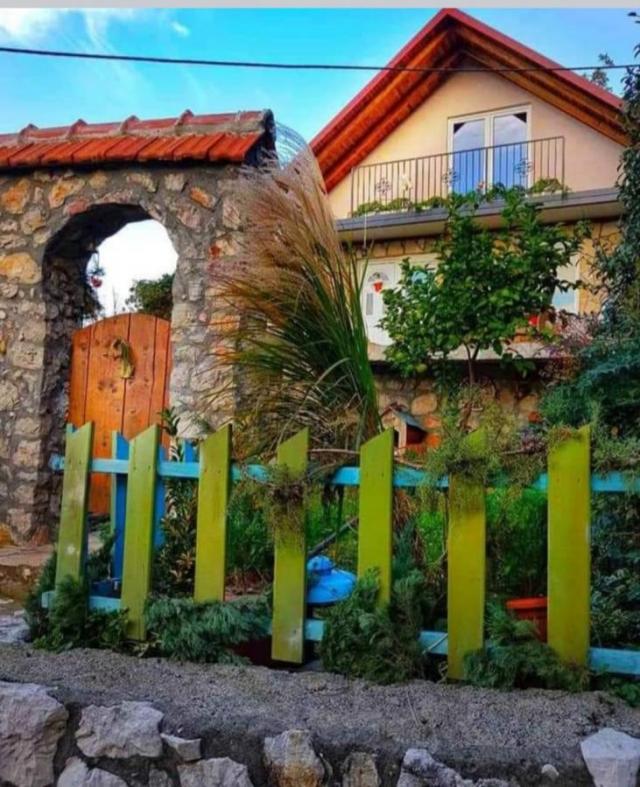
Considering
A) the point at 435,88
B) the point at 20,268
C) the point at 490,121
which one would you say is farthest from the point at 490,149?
the point at 20,268

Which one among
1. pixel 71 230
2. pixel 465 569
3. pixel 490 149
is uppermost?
pixel 490 149

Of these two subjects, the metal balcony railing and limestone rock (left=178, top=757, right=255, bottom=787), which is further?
the metal balcony railing

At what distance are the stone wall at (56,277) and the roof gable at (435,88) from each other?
6314 mm

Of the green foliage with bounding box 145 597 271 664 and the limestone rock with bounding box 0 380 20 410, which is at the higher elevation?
the limestone rock with bounding box 0 380 20 410

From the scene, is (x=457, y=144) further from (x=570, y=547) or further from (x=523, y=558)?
(x=570, y=547)

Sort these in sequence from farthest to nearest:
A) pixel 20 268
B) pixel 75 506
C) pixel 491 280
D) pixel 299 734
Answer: pixel 20 268 → pixel 491 280 → pixel 75 506 → pixel 299 734

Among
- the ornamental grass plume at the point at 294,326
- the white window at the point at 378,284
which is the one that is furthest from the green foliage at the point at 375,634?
the white window at the point at 378,284

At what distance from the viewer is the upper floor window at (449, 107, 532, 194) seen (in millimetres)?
9156

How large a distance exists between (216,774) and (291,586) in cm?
52

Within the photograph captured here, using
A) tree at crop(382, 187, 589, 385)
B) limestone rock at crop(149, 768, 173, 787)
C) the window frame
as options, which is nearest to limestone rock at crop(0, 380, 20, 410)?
tree at crop(382, 187, 589, 385)

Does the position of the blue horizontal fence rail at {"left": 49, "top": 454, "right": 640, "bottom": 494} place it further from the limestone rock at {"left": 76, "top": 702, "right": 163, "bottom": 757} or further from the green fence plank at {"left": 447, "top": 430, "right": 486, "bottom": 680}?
the limestone rock at {"left": 76, "top": 702, "right": 163, "bottom": 757}

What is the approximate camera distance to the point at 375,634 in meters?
1.72

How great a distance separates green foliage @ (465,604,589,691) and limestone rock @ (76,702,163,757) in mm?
777

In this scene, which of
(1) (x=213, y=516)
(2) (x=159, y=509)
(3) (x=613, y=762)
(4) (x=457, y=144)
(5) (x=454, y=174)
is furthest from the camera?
(4) (x=457, y=144)
